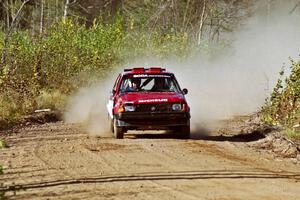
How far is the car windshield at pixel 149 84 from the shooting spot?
16094 millimetres

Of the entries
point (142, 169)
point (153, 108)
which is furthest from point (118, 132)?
point (142, 169)

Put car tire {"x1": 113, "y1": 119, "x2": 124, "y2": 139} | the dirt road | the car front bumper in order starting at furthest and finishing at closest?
car tire {"x1": 113, "y1": 119, "x2": 124, "y2": 139}
the car front bumper
the dirt road

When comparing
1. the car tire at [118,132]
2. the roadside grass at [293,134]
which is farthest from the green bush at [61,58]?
the roadside grass at [293,134]

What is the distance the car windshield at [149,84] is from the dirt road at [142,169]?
3.88 ft

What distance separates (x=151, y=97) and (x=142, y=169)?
4.41m

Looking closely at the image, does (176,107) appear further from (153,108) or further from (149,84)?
(149,84)

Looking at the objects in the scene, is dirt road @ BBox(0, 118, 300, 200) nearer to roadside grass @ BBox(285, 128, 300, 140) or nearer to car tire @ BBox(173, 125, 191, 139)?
car tire @ BBox(173, 125, 191, 139)

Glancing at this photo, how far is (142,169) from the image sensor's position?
10.8 meters

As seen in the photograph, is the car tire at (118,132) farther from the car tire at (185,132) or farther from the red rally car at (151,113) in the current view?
the car tire at (185,132)

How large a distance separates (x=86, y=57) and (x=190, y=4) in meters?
16.9

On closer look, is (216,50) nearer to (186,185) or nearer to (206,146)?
(206,146)

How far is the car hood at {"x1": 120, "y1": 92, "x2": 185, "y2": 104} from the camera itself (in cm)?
1495

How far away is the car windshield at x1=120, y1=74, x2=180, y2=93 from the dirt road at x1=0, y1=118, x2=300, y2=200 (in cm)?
118

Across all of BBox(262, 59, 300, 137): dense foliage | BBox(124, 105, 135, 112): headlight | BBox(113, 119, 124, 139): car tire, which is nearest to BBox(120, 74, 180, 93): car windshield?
BBox(124, 105, 135, 112): headlight
